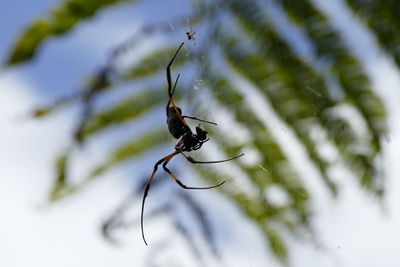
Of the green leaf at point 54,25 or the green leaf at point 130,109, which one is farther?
the green leaf at point 130,109

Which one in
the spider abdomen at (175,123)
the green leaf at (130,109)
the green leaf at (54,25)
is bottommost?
the spider abdomen at (175,123)

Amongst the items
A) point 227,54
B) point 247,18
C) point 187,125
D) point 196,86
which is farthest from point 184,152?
point 247,18

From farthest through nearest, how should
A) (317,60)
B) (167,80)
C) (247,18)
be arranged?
(167,80) < (247,18) < (317,60)

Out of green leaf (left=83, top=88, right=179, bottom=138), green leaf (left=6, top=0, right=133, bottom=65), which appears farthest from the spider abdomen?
green leaf (left=6, top=0, right=133, bottom=65)

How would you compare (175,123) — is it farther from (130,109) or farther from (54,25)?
(54,25)

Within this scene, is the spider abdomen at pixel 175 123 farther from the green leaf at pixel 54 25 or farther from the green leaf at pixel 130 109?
the green leaf at pixel 54 25

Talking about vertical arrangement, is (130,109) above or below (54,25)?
below

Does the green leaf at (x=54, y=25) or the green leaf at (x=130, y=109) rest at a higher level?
the green leaf at (x=54, y=25)

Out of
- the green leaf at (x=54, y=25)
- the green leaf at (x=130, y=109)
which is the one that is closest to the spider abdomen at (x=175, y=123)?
the green leaf at (x=130, y=109)

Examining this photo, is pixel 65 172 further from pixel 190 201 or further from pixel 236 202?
pixel 236 202

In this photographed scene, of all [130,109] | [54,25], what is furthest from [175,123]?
[54,25]

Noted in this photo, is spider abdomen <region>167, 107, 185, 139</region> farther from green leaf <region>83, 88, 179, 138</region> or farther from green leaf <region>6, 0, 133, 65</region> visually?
green leaf <region>6, 0, 133, 65</region>
